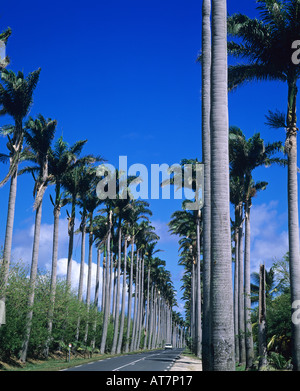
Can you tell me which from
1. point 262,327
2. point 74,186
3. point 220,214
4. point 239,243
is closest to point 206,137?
point 220,214

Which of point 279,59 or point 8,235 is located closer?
point 279,59

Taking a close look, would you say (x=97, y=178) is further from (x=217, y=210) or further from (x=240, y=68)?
(x=217, y=210)

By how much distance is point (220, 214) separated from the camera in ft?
35.8

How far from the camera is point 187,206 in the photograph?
1944 inches

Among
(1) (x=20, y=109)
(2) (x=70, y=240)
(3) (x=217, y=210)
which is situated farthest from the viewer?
(2) (x=70, y=240)

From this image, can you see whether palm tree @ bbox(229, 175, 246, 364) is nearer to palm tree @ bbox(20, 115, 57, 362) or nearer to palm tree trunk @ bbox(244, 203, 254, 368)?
palm tree trunk @ bbox(244, 203, 254, 368)

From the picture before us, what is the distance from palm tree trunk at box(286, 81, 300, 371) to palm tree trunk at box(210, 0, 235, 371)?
8728 millimetres

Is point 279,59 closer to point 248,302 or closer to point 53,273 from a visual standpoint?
point 248,302

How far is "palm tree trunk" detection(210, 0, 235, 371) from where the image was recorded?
10211 millimetres

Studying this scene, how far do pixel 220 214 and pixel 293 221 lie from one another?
366 inches

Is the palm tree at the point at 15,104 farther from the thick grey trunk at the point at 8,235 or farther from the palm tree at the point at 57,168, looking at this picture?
the palm tree at the point at 57,168

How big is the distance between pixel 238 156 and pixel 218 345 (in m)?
23.5

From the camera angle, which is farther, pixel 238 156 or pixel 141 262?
pixel 141 262

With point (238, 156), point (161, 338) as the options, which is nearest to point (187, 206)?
point (238, 156)
